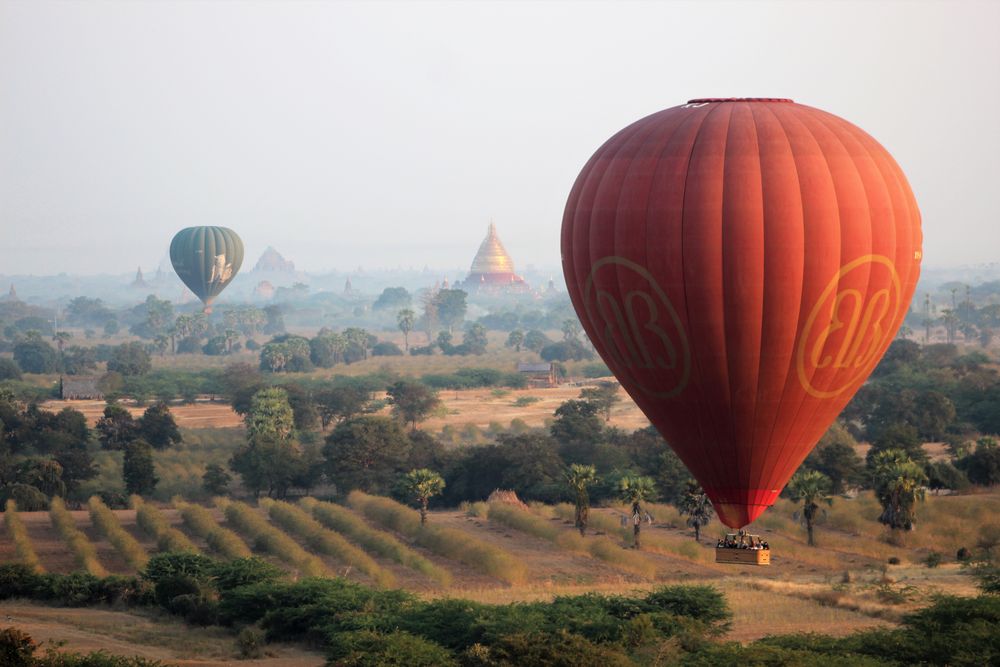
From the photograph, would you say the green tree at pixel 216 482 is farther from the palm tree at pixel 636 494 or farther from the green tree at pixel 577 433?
the palm tree at pixel 636 494

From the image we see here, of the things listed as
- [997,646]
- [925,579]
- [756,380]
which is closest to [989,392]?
[925,579]

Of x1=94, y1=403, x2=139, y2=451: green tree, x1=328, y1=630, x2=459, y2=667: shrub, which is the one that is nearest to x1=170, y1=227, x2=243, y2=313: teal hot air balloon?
x1=94, y1=403, x2=139, y2=451: green tree

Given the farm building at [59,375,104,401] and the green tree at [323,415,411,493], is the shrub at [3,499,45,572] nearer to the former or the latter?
the green tree at [323,415,411,493]

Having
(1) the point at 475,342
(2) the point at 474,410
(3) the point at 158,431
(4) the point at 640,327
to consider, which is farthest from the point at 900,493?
(1) the point at 475,342

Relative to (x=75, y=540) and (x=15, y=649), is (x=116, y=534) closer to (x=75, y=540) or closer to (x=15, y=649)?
(x=75, y=540)

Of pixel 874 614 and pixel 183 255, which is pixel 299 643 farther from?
pixel 183 255

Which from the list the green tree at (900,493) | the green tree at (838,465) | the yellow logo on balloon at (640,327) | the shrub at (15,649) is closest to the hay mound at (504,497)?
the green tree at (838,465)
